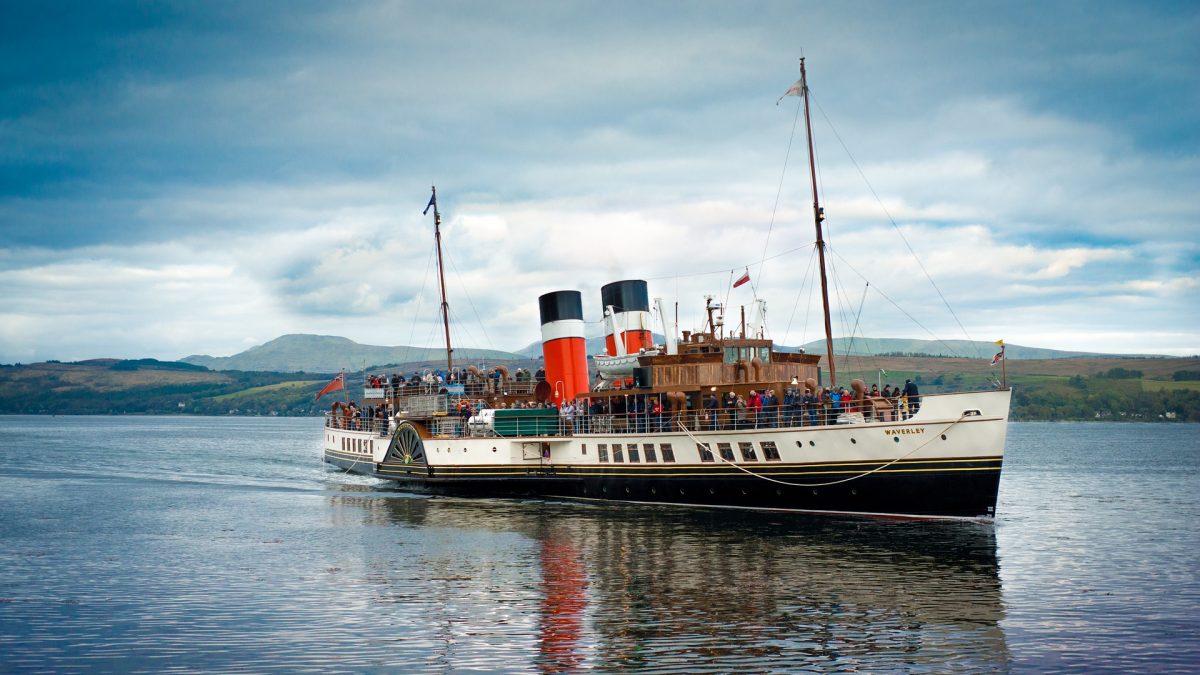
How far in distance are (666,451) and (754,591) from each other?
16.3m

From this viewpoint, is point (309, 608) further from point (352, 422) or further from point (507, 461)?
point (352, 422)

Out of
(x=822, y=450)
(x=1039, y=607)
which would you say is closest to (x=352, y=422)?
(x=822, y=450)

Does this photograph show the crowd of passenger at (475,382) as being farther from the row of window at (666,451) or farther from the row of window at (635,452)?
the row of window at (666,451)

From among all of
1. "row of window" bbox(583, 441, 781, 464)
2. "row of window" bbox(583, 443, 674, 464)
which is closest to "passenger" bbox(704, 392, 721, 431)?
"row of window" bbox(583, 441, 781, 464)

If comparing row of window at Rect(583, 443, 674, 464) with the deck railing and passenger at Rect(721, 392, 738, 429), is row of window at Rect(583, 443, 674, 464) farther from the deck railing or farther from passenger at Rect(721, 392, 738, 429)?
passenger at Rect(721, 392, 738, 429)

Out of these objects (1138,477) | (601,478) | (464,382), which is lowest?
(1138,477)

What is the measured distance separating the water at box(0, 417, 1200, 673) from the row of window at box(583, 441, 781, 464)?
94.4 inches

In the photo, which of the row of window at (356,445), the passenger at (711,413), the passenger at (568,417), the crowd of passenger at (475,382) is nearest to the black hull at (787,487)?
the passenger at (711,413)

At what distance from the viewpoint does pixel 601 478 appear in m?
42.9

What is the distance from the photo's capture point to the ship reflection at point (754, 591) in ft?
61.3

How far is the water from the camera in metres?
18.8

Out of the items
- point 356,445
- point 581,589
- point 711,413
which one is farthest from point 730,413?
point 356,445

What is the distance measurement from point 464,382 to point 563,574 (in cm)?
3038

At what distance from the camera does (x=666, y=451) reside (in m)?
40.5
